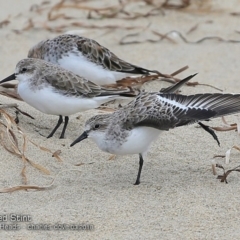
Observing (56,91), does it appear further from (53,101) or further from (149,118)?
(149,118)

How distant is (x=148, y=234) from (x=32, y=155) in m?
1.38

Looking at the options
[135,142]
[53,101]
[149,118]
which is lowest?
[53,101]

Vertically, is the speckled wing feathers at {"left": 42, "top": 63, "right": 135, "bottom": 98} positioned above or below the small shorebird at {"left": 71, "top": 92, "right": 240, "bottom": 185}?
below

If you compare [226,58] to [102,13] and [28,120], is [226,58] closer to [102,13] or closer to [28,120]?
[102,13]

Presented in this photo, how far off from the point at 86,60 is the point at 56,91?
1.02 metres

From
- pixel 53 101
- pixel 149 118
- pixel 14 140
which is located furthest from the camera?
pixel 53 101

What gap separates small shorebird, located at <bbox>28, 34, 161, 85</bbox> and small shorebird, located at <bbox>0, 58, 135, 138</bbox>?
728mm

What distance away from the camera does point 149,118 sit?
4621 millimetres

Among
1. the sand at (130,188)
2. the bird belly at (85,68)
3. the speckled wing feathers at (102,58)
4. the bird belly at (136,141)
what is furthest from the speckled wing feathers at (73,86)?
the bird belly at (136,141)

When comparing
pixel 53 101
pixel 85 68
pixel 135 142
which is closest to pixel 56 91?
pixel 53 101

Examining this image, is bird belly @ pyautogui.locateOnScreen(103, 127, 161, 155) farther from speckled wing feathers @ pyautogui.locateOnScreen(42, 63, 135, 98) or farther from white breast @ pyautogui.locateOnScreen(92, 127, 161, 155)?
speckled wing feathers @ pyautogui.locateOnScreen(42, 63, 135, 98)

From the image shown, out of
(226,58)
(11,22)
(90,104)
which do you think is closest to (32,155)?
(90,104)

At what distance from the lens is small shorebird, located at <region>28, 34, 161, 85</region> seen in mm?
6445

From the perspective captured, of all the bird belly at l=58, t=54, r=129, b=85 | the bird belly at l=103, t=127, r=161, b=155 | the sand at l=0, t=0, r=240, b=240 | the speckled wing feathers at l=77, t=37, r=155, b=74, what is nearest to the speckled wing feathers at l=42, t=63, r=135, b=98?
the sand at l=0, t=0, r=240, b=240
